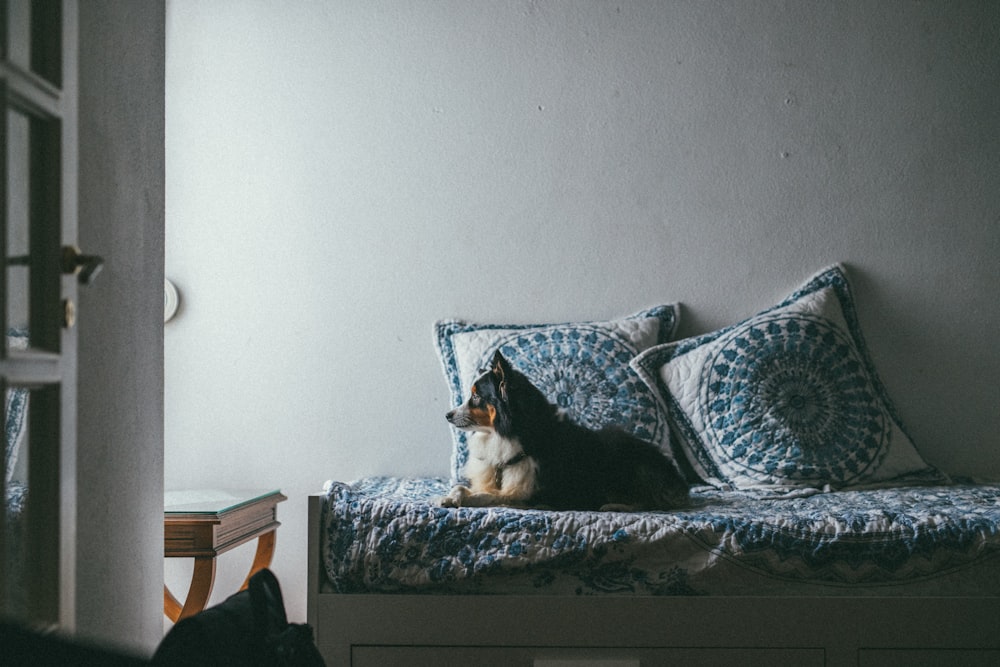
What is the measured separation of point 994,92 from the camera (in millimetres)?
2467

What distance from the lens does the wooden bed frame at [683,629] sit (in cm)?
148

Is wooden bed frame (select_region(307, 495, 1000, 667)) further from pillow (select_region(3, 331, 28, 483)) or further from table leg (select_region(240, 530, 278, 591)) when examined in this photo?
table leg (select_region(240, 530, 278, 591))

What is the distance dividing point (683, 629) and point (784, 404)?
2.84ft

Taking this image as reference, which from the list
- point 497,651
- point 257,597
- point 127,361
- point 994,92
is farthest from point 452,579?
point 994,92

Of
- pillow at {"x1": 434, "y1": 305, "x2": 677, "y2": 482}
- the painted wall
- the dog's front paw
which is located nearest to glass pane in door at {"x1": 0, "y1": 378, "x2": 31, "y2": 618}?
the painted wall

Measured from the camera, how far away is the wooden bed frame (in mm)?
1483

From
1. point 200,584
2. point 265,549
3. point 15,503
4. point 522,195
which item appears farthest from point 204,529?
point 522,195

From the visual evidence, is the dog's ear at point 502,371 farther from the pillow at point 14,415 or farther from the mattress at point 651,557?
the pillow at point 14,415

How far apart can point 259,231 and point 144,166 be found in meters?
1.16

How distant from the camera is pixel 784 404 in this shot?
2154 millimetres

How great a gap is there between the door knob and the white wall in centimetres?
146

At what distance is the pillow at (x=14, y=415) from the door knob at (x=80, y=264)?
106mm

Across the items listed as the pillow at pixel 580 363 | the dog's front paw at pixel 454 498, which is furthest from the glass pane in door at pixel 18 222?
the pillow at pixel 580 363

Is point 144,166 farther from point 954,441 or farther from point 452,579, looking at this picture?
point 954,441
